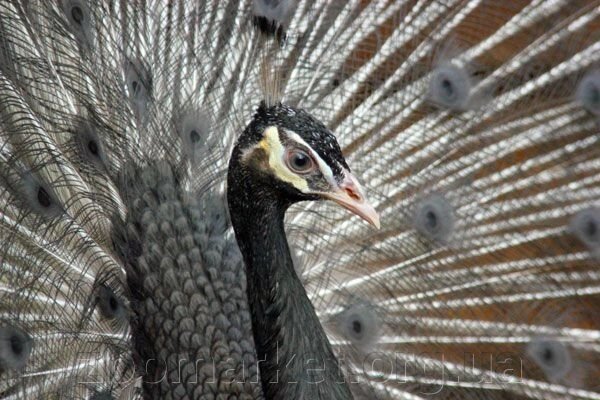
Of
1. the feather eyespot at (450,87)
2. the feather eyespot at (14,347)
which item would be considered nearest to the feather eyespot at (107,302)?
the feather eyespot at (14,347)

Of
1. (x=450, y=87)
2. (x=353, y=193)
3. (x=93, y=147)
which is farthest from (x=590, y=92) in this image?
(x=93, y=147)

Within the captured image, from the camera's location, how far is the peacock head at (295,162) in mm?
1566

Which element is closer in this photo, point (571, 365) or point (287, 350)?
point (287, 350)

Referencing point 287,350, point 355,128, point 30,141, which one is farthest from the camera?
point 355,128

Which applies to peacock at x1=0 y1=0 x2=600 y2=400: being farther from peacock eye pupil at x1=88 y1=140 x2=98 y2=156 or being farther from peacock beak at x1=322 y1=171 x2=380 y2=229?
peacock beak at x1=322 y1=171 x2=380 y2=229

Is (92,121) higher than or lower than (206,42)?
lower

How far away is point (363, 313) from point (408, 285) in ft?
0.38

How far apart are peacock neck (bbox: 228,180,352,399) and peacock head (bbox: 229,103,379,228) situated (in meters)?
0.05

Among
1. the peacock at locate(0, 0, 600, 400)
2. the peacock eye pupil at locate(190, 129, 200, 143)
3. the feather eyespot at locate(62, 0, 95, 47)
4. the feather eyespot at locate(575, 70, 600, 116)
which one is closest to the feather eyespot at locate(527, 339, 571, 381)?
the peacock at locate(0, 0, 600, 400)

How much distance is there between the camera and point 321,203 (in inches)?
84.2

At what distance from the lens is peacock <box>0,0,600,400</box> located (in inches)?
79.2

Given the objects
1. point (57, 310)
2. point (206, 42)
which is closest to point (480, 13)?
point (206, 42)

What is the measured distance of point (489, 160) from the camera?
2.12m

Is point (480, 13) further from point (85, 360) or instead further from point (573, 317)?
point (85, 360)
